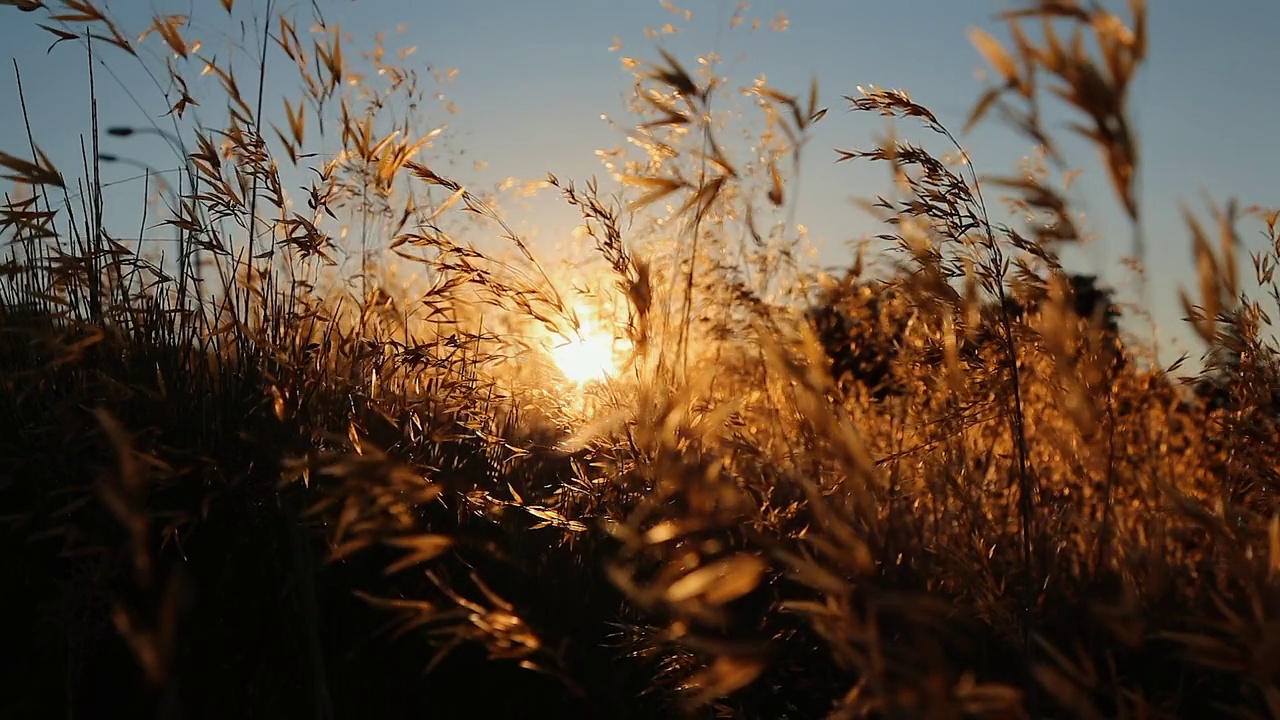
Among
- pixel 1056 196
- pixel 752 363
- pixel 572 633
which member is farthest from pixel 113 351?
pixel 1056 196

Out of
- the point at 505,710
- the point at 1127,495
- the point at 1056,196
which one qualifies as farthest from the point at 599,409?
the point at 1127,495

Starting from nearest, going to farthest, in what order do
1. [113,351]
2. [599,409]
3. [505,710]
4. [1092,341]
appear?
[1092,341]
[505,710]
[599,409]
[113,351]

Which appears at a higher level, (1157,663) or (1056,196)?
(1056,196)

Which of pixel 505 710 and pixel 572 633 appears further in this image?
pixel 572 633

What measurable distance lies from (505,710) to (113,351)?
1.27 metres

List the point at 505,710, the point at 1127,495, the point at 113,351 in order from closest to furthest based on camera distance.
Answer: the point at 505,710, the point at 113,351, the point at 1127,495

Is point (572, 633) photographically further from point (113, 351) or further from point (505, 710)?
point (113, 351)

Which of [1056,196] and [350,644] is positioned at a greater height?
[1056,196]

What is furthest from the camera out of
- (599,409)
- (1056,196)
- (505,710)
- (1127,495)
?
Answer: (1127,495)

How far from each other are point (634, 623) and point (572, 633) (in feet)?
0.38

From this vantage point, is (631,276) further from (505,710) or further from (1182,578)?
(1182,578)

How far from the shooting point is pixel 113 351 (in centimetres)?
248

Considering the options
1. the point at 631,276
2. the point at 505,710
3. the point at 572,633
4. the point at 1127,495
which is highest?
the point at 631,276

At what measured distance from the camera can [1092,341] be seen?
1.56m
